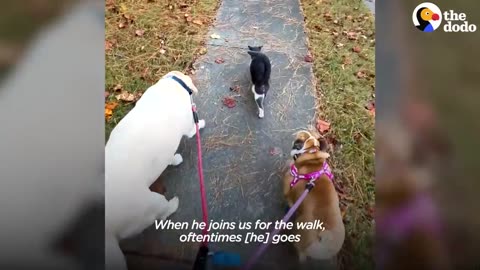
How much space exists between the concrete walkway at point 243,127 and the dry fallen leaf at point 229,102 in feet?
0.04

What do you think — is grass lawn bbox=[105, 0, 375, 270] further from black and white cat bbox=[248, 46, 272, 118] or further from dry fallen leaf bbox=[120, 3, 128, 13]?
black and white cat bbox=[248, 46, 272, 118]

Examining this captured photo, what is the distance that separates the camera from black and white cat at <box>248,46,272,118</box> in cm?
151

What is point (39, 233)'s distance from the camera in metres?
1.42

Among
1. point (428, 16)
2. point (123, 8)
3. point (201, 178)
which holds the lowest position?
point (201, 178)

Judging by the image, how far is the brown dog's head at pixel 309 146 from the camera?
1489 millimetres

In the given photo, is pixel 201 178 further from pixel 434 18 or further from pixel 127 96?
pixel 434 18

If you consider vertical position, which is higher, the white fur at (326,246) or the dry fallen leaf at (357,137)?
the dry fallen leaf at (357,137)

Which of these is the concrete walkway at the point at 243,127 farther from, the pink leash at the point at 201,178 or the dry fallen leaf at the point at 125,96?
the dry fallen leaf at the point at 125,96

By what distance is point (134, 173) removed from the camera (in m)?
1.42

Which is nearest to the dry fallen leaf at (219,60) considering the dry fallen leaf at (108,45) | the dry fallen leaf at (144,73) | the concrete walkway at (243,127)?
the concrete walkway at (243,127)

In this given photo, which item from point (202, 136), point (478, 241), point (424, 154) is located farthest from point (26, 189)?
point (478, 241)

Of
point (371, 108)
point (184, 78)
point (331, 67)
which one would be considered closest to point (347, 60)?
point (331, 67)

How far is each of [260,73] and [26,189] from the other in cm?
82

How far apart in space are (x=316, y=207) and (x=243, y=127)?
347 millimetres
